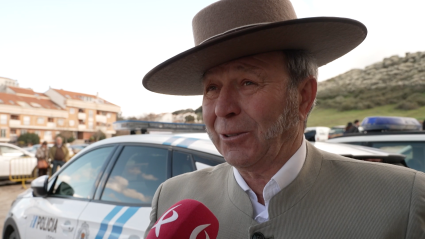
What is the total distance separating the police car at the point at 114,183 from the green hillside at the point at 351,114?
Result: 5150 centimetres

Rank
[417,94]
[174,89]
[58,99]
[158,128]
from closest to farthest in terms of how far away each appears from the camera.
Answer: [174,89] → [158,128] → [417,94] → [58,99]

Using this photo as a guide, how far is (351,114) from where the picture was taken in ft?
198

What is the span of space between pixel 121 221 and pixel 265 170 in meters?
1.55

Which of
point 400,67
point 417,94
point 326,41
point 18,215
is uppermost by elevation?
point 400,67

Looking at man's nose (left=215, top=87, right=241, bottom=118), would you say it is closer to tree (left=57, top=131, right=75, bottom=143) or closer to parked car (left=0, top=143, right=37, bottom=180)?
parked car (left=0, top=143, right=37, bottom=180)

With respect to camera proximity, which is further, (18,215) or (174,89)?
(18,215)

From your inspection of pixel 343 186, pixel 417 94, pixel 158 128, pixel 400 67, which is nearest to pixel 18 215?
pixel 158 128

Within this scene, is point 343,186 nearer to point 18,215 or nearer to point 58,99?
point 18,215

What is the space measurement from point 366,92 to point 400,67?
1994 cm

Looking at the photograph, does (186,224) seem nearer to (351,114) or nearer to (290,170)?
(290,170)

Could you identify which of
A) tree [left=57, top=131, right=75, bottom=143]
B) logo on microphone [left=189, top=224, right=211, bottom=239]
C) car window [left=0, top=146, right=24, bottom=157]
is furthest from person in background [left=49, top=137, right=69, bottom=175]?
tree [left=57, top=131, right=75, bottom=143]

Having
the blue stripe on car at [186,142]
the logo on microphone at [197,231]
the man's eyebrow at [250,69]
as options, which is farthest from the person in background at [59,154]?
the logo on microphone at [197,231]

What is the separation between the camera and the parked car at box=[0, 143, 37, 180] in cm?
1314

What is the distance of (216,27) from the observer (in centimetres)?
139
